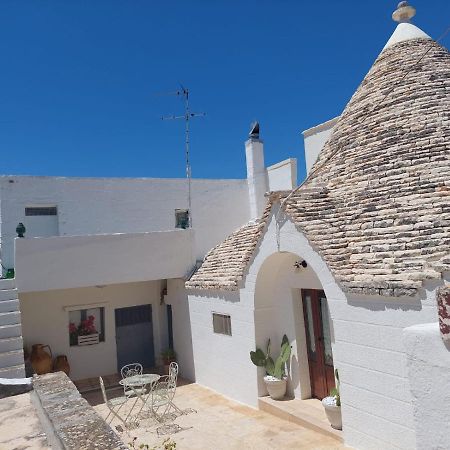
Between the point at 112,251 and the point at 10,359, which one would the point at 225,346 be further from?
the point at 10,359

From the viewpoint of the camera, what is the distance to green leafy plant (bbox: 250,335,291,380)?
10.2 metres

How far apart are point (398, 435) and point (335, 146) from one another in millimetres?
7569

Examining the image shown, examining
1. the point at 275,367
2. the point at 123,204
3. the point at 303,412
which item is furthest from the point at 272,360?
the point at 123,204

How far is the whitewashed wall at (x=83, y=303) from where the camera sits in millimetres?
14320

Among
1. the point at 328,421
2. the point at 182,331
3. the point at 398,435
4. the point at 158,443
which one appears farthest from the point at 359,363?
the point at 182,331

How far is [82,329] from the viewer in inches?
591

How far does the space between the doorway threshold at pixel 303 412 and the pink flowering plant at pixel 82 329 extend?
7324mm

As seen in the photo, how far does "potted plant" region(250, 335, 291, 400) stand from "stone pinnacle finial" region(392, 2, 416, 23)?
1038 cm

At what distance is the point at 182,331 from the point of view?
1415 centimetres

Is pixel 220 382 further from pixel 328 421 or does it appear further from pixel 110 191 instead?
pixel 110 191

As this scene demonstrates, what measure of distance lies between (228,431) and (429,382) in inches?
283

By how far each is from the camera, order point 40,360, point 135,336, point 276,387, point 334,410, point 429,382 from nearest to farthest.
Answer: point 429,382 → point 334,410 → point 276,387 → point 40,360 → point 135,336

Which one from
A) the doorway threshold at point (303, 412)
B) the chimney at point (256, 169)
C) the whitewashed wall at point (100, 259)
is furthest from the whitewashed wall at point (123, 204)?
the doorway threshold at point (303, 412)

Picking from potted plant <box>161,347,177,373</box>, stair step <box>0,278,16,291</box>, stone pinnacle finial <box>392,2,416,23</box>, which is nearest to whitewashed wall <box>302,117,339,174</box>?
stone pinnacle finial <box>392,2,416,23</box>
